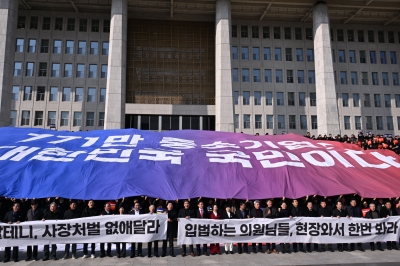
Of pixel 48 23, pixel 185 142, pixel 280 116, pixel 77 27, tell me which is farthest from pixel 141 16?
pixel 185 142

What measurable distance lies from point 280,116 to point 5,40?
107ft

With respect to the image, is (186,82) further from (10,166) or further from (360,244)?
(360,244)

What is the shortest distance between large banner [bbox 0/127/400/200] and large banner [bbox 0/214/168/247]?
164 centimetres

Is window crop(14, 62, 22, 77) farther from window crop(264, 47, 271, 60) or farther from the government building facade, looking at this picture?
window crop(264, 47, 271, 60)

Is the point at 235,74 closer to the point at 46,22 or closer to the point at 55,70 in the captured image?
the point at 55,70

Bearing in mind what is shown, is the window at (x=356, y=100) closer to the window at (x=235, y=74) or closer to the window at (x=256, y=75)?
the window at (x=256, y=75)

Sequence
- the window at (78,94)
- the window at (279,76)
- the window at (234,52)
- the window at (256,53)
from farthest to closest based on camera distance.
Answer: the window at (256,53), the window at (279,76), the window at (234,52), the window at (78,94)

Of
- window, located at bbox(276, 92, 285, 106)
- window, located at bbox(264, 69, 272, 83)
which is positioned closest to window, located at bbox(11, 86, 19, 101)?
window, located at bbox(264, 69, 272, 83)

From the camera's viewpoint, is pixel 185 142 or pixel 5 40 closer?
pixel 185 142

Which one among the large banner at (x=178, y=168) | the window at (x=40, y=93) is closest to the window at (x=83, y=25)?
the window at (x=40, y=93)

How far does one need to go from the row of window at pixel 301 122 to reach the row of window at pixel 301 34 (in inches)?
425

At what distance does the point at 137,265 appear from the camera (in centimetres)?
957

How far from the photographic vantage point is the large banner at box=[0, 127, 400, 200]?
41.2 feet

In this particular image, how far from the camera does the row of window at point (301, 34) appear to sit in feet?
137
